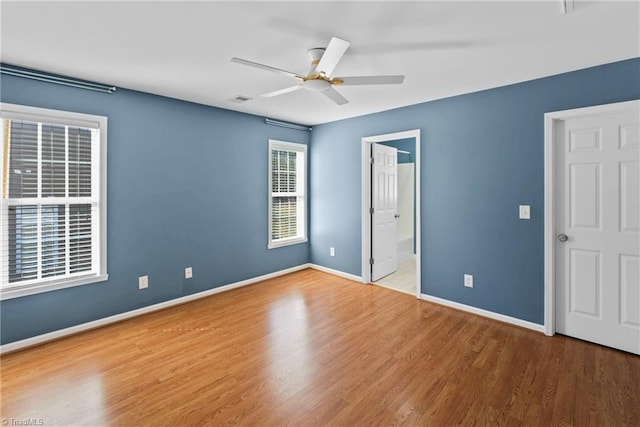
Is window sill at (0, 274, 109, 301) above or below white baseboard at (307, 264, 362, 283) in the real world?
above

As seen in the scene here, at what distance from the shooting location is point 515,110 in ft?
10.5

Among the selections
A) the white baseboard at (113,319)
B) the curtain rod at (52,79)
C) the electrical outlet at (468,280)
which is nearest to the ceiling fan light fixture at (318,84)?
the curtain rod at (52,79)

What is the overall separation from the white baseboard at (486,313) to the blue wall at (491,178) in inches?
2.0

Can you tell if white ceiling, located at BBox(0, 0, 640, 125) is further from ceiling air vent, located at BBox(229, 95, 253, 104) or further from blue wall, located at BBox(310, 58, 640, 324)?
ceiling air vent, located at BBox(229, 95, 253, 104)

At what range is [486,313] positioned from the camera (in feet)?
11.4

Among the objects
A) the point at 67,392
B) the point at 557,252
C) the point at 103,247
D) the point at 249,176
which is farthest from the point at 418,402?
the point at 249,176

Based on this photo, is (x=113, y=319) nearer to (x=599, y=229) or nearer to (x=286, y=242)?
(x=286, y=242)

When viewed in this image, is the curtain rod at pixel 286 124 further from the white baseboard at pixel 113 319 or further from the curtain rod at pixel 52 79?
the white baseboard at pixel 113 319

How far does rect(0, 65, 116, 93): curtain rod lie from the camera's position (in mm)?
2695

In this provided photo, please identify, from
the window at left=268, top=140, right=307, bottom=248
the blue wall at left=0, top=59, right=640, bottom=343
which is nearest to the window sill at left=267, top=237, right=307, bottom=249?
the window at left=268, top=140, right=307, bottom=248

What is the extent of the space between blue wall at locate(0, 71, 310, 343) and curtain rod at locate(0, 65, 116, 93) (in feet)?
0.16

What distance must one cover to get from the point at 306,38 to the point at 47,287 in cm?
315

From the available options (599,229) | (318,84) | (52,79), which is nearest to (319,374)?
(318,84)

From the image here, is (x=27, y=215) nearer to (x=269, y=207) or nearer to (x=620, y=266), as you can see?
(x=269, y=207)
